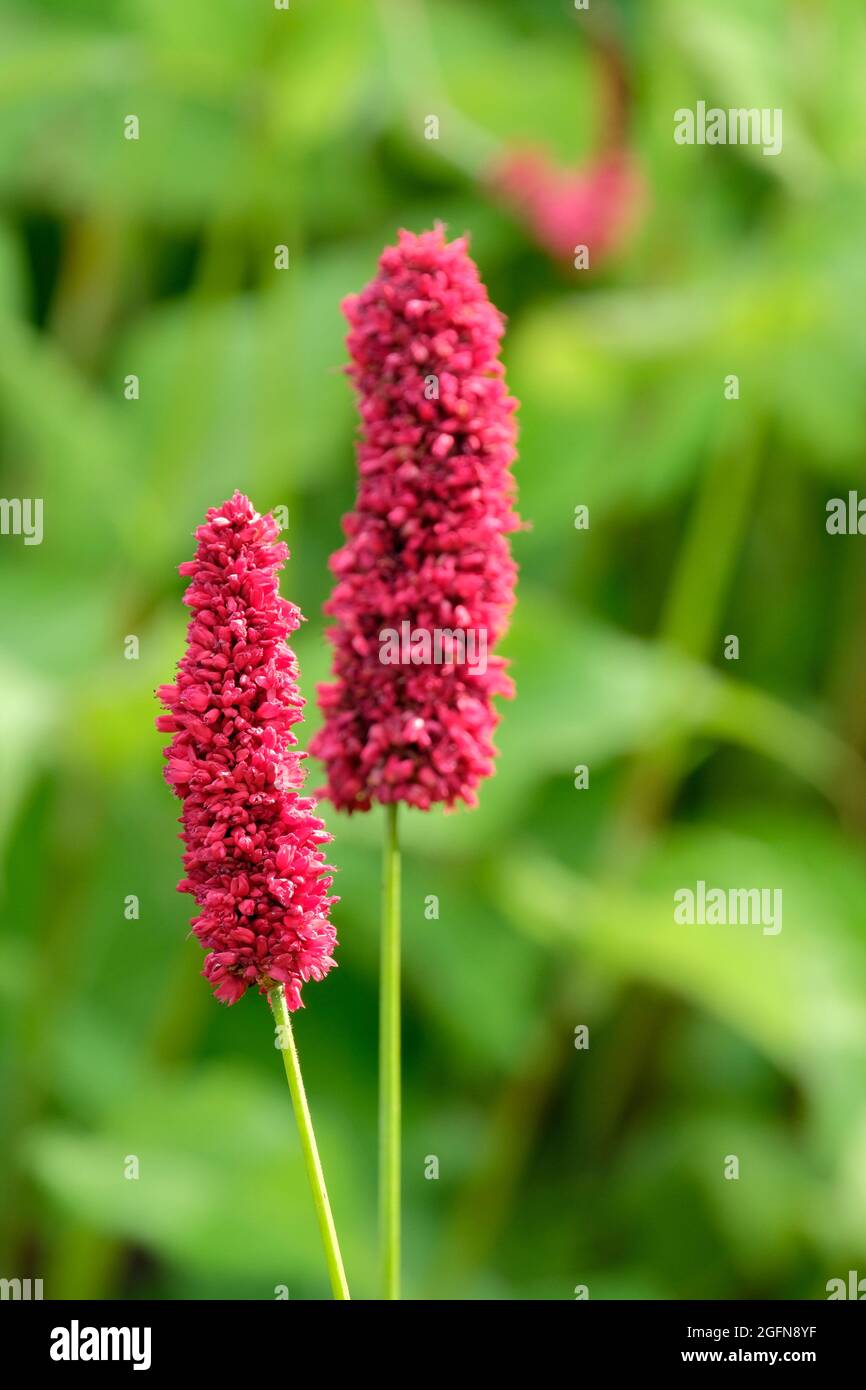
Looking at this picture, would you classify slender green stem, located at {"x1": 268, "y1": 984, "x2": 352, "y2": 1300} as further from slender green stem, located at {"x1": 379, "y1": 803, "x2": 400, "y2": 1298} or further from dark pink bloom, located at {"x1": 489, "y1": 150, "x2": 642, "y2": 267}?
dark pink bloom, located at {"x1": 489, "y1": 150, "x2": 642, "y2": 267}

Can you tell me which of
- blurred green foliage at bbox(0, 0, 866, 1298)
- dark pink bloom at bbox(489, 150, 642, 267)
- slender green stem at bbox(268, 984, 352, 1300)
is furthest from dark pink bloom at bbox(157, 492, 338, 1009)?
dark pink bloom at bbox(489, 150, 642, 267)

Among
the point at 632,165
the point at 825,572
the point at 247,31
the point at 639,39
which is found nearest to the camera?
the point at 247,31

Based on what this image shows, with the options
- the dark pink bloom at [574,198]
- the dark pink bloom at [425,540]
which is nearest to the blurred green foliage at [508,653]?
the dark pink bloom at [574,198]

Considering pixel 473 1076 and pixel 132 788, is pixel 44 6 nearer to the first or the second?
pixel 132 788

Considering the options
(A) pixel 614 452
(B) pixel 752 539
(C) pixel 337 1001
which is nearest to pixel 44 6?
(A) pixel 614 452

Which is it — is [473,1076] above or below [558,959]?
below
